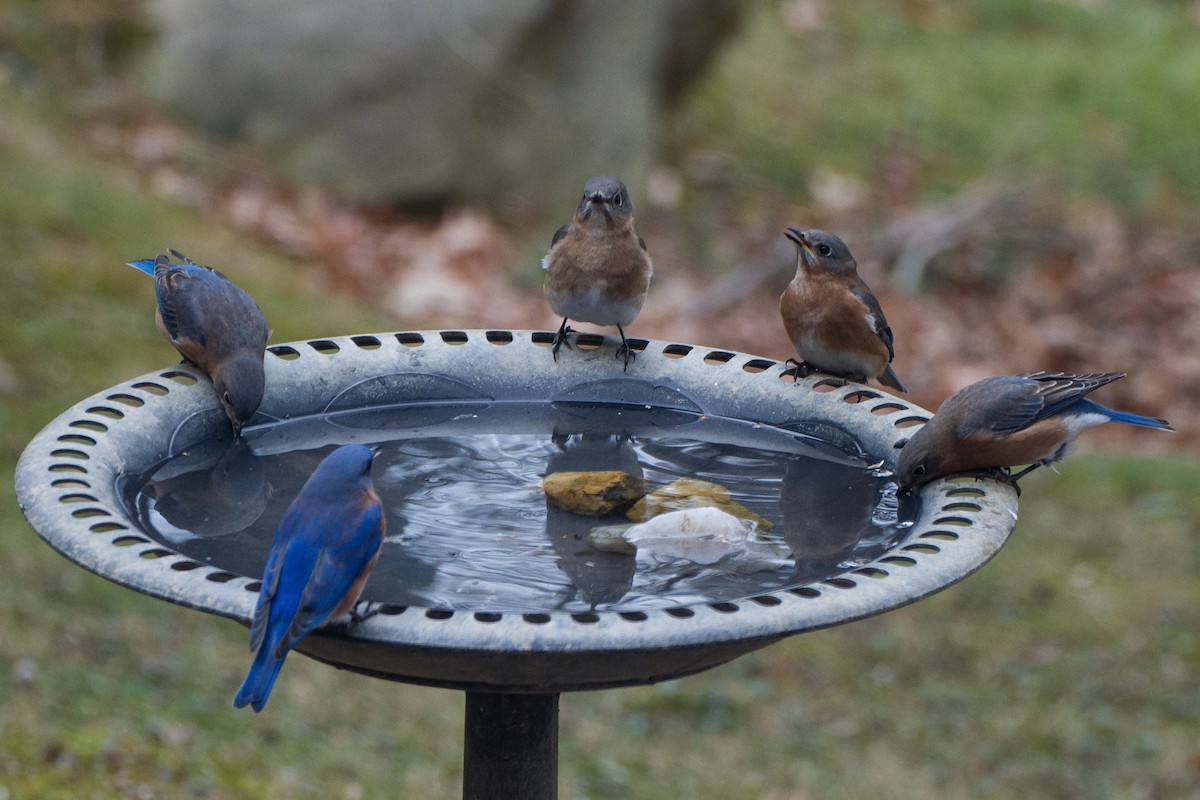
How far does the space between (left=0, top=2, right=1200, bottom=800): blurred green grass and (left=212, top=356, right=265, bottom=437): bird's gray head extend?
4.93ft

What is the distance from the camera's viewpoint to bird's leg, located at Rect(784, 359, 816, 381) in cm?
422

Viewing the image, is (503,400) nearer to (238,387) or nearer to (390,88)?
(238,387)

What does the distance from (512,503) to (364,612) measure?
0.94 meters

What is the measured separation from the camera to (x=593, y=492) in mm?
3461

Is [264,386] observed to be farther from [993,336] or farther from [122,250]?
[993,336]

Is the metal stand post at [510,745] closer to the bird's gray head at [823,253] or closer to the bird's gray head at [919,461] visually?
the bird's gray head at [919,461]

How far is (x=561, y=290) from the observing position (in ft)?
15.6

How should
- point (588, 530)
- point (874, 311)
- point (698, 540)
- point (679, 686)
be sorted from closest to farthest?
point (698, 540) < point (588, 530) < point (874, 311) < point (679, 686)

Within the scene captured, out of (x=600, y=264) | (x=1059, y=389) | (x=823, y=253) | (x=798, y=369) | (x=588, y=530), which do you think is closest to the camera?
(x=588, y=530)

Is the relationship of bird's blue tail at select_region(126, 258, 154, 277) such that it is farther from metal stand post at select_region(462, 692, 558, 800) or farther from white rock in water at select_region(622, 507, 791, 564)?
white rock in water at select_region(622, 507, 791, 564)

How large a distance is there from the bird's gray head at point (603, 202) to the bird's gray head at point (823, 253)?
0.58 metres

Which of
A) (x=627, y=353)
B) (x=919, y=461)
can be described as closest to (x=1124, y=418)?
(x=919, y=461)

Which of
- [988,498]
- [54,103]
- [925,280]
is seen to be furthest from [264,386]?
[925,280]

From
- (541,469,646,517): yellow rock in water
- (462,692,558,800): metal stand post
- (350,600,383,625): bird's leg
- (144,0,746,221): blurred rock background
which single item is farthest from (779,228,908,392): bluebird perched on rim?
(144,0,746,221): blurred rock background
